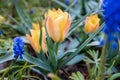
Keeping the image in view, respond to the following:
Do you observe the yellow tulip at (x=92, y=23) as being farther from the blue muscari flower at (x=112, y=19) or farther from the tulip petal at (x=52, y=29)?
the blue muscari flower at (x=112, y=19)

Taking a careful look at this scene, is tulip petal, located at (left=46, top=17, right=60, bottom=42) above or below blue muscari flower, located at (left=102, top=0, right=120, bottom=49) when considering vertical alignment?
above

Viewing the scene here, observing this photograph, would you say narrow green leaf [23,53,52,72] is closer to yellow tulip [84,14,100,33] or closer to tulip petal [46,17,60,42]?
tulip petal [46,17,60,42]

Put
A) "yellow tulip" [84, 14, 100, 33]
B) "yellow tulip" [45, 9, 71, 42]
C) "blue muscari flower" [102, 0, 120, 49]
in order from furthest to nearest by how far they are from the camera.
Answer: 1. "yellow tulip" [84, 14, 100, 33]
2. "yellow tulip" [45, 9, 71, 42]
3. "blue muscari flower" [102, 0, 120, 49]

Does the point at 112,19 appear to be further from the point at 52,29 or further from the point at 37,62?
the point at 37,62

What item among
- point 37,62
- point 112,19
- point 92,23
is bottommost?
point 112,19

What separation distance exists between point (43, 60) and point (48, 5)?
1.29 metres

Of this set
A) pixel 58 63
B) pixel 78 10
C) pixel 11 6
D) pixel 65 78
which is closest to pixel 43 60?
pixel 58 63

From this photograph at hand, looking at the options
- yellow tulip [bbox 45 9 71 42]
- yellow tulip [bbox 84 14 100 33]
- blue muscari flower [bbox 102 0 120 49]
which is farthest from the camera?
yellow tulip [bbox 84 14 100 33]

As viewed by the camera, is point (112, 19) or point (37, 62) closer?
point (112, 19)

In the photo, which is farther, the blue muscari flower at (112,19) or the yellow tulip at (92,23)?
the yellow tulip at (92,23)

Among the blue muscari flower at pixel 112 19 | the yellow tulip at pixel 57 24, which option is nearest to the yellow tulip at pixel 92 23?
the yellow tulip at pixel 57 24

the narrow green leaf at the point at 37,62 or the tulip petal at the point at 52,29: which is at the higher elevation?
the tulip petal at the point at 52,29

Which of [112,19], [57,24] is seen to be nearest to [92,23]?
[57,24]

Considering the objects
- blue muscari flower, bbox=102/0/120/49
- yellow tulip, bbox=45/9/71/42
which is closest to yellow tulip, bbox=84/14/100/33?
yellow tulip, bbox=45/9/71/42
